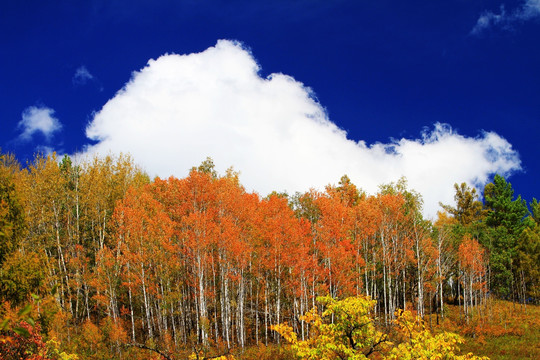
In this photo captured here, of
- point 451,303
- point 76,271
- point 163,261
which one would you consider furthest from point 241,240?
point 451,303

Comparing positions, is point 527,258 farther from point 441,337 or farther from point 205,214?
point 441,337

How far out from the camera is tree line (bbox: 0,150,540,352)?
33406 mm

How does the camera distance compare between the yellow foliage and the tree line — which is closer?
the yellow foliage

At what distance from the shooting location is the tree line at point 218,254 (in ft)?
110

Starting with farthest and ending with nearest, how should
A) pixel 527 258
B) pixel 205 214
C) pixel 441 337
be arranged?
pixel 527 258, pixel 205 214, pixel 441 337

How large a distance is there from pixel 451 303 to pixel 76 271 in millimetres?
42737

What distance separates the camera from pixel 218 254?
3638 centimetres

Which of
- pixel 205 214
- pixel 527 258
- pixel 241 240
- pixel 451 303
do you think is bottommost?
pixel 451 303

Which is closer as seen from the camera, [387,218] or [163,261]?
[163,261]

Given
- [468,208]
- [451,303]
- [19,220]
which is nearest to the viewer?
[19,220]

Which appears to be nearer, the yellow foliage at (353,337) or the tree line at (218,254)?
the yellow foliage at (353,337)

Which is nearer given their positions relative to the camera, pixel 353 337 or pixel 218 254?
pixel 353 337

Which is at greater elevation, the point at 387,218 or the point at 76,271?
the point at 387,218

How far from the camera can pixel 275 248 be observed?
34.5m
